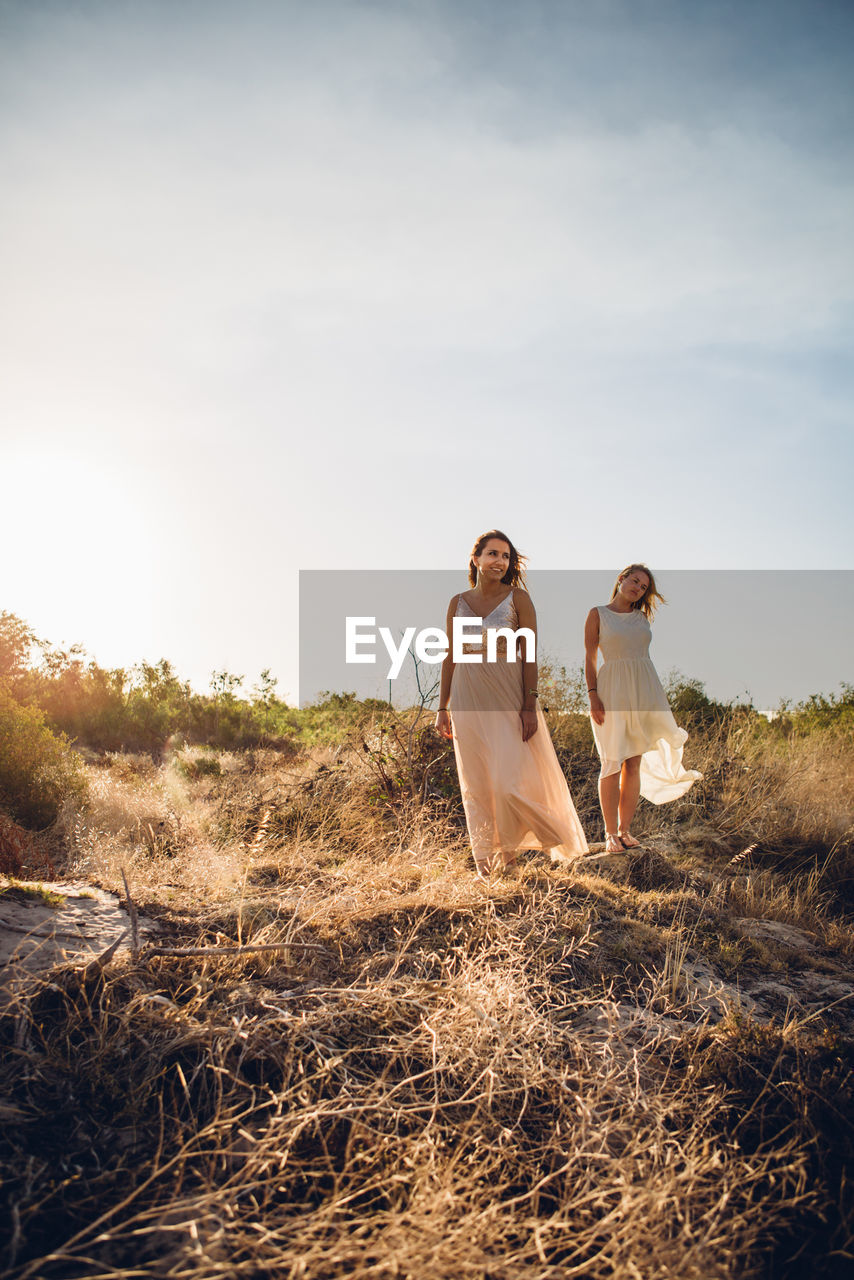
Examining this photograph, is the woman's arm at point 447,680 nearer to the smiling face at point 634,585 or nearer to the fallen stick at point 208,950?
the smiling face at point 634,585

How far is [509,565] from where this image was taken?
4.99 m

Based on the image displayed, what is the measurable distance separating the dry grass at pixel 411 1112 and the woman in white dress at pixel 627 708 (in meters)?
1.95

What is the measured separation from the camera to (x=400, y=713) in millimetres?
7719

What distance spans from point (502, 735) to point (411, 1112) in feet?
9.58

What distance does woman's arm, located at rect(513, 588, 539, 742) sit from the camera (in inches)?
187

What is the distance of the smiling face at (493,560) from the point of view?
4852 mm

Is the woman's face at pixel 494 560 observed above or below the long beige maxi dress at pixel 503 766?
above

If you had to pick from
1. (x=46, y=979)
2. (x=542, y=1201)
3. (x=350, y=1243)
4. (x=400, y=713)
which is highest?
(x=400, y=713)

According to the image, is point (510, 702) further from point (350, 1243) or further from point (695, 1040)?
point (350, 1243)

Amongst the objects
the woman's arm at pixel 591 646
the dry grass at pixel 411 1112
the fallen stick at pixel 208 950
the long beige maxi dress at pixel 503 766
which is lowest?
the dry grass at pixel 411 1112

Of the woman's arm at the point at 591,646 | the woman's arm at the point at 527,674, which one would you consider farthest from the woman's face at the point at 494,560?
the woman's arm at the point at 591,646

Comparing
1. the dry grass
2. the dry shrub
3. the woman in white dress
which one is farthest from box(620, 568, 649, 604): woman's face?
the dry shrub

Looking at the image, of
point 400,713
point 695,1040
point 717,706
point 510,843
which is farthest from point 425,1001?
point 717,706

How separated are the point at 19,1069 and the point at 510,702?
11.2 feet
